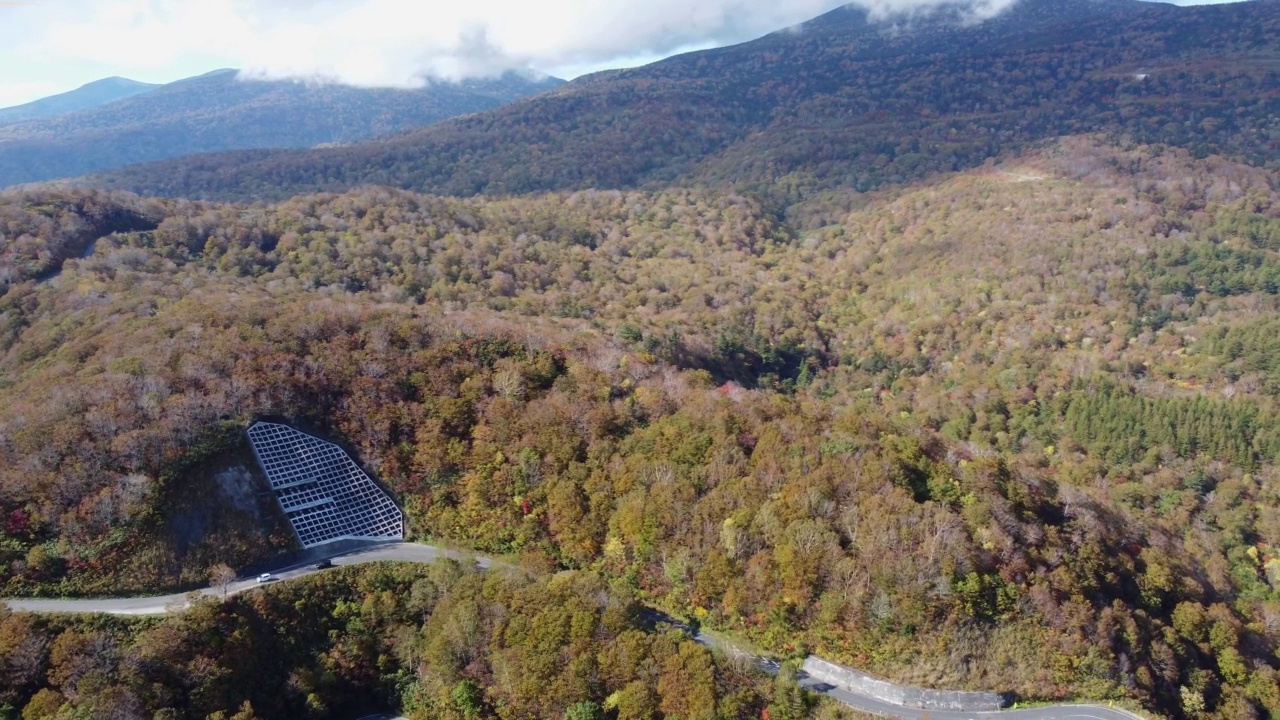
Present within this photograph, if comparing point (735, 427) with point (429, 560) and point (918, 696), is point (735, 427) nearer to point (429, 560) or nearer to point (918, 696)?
point (918, 696)

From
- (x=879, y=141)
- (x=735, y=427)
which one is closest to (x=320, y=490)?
(x=735, y=427)

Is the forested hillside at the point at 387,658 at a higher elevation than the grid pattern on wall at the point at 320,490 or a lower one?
lower

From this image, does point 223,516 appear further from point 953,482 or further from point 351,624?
point 953,482

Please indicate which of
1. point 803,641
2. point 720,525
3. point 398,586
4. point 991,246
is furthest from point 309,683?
point 991,246

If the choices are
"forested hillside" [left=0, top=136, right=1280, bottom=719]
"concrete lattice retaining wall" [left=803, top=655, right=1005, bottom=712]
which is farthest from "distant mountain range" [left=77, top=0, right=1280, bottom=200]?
"concrete lattice retaining wall" [left=803, top=655, right=1005, bottom=712]

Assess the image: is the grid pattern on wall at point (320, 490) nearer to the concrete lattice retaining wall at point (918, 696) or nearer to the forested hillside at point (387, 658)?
the forested hillside at point (387, 658)

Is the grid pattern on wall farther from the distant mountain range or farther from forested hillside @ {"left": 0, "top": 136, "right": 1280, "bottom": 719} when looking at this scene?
the distant mountain range

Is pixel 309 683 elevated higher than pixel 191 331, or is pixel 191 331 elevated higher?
pixel 191 331

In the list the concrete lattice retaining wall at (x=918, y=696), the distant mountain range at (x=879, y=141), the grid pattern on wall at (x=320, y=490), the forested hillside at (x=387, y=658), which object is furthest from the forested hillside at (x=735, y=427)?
the distant mountain range at (x=879, y=141)
